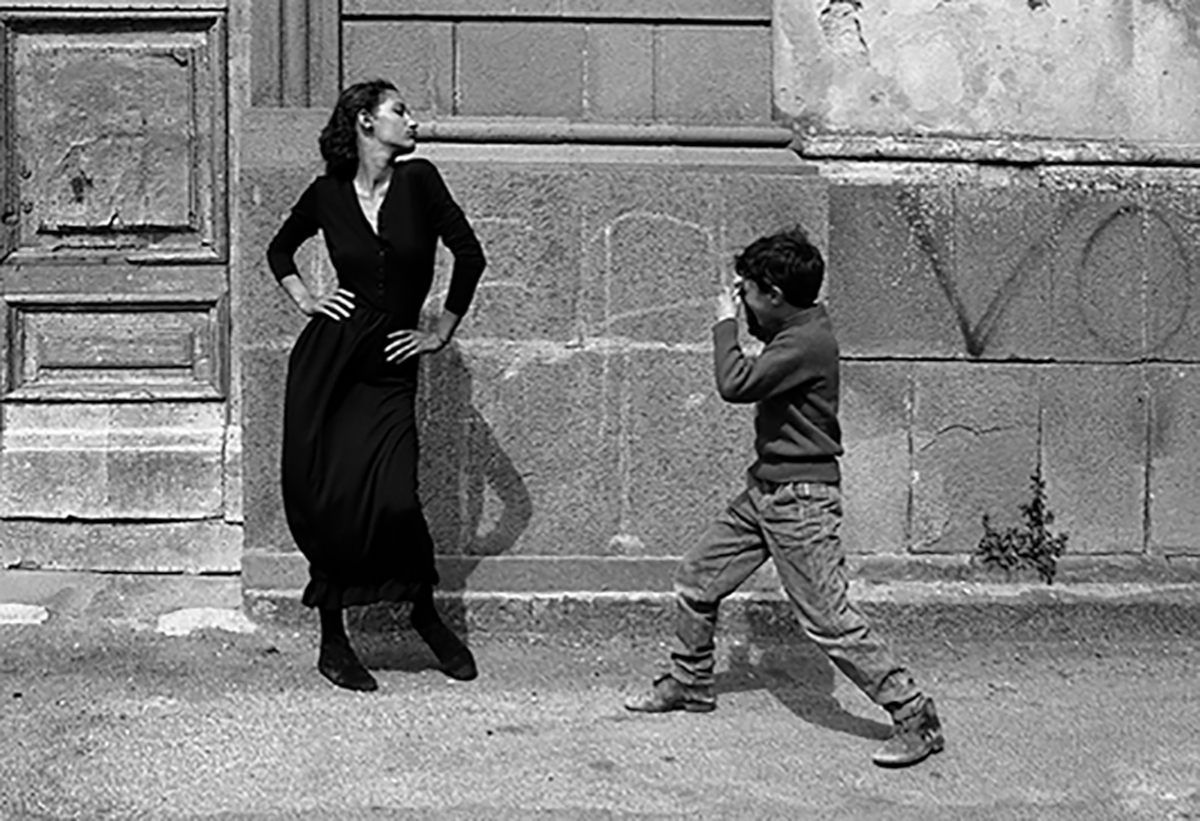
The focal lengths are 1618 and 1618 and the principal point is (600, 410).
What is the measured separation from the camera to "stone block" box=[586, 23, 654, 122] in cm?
620

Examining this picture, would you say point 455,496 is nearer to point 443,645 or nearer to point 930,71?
point 443,645

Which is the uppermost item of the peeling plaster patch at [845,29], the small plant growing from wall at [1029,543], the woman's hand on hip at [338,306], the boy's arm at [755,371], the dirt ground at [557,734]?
the peeling plaster patch at [845,29]

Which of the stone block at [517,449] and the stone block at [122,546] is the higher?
the stone block at [517,449]

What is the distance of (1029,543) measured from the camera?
6.34 meters

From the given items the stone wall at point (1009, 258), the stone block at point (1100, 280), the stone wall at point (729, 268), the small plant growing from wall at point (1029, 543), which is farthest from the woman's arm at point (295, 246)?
the stone block at point (1100, 280)

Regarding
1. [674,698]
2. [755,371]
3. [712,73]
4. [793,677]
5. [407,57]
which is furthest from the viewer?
[712,73]

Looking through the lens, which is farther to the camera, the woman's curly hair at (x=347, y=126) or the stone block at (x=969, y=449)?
the stone block at (x=969, y=449)

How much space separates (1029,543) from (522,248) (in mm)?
2289

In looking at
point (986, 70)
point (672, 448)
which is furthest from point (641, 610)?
point (986, 70)

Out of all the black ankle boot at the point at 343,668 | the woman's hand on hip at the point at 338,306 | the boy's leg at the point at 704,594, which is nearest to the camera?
the boy's leg at the point at 704,594

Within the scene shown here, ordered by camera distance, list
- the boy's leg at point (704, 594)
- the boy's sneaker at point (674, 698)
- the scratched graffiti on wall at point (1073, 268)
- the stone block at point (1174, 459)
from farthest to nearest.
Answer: the stone block at point (1174, 459) < the scratched graffiti on wall at point (1073, 268) < the boy's sneaker at point (674, 698) < the boy's leg at point (704, 594)

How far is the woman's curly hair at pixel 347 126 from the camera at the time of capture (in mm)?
5398

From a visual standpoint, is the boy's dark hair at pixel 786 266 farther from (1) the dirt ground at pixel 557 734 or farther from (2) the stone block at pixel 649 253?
(1) the dirt ground at pixel 557 734

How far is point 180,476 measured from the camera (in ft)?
21.4
